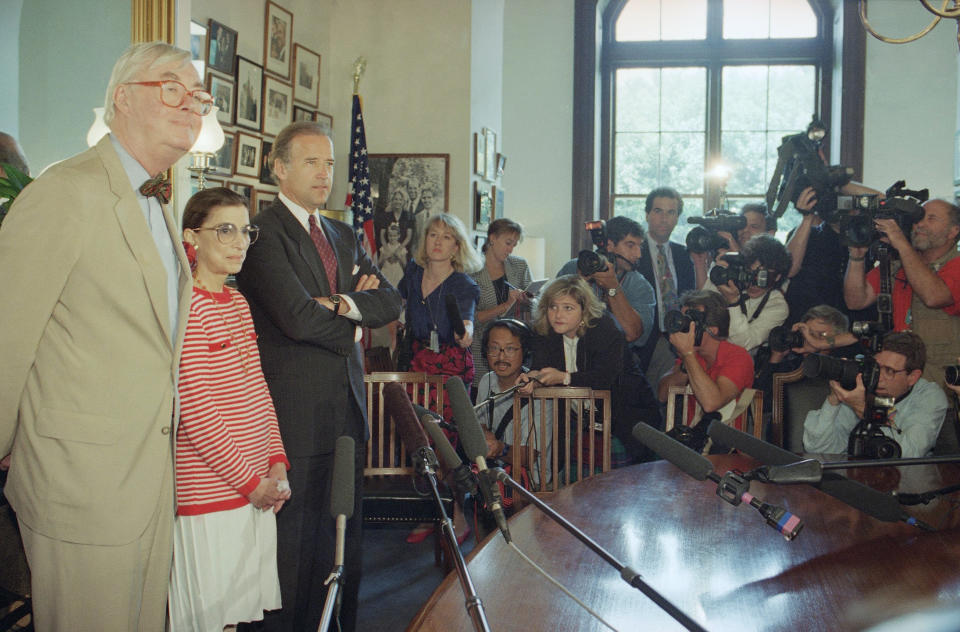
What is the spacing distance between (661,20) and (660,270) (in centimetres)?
511

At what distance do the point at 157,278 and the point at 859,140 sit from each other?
757cm

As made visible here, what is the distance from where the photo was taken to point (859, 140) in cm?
771

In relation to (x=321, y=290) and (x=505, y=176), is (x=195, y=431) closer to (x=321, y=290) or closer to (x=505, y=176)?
(x=321, y=290)

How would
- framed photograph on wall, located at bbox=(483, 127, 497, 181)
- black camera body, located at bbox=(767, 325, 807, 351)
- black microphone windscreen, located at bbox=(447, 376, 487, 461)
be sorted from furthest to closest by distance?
framed photograph on wall, located at bbox=(483, 127, 497, 181), black camera body, located at bbox=(767, 325, 807, 351), black microphone windscreen, located at bbox=(447, 376, 487, 461)

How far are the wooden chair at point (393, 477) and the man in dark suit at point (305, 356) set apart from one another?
49cm

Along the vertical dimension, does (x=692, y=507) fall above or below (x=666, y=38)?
below

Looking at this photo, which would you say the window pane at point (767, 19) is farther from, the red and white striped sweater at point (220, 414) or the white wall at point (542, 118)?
the red and white striped sweater at point (220, 414)

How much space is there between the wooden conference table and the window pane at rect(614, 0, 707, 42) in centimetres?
714

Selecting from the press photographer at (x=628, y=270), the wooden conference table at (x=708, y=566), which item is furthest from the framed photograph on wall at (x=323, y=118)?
the wooden conference table at (x=708, y=566)

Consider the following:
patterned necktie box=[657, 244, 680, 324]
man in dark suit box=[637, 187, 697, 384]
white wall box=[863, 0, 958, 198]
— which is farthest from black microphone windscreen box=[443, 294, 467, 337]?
white wall box=[863, 0, 958, 198]

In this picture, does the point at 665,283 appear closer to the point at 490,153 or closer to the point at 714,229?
the point at 714,229

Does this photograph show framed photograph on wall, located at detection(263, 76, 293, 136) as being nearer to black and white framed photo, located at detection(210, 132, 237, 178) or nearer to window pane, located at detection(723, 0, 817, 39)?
black and white framed photo, located at detection(210, 132, 237, 178)

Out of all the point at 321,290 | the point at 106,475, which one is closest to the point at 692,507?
the point at 321,290

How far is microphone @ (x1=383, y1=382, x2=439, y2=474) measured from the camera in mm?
1112
